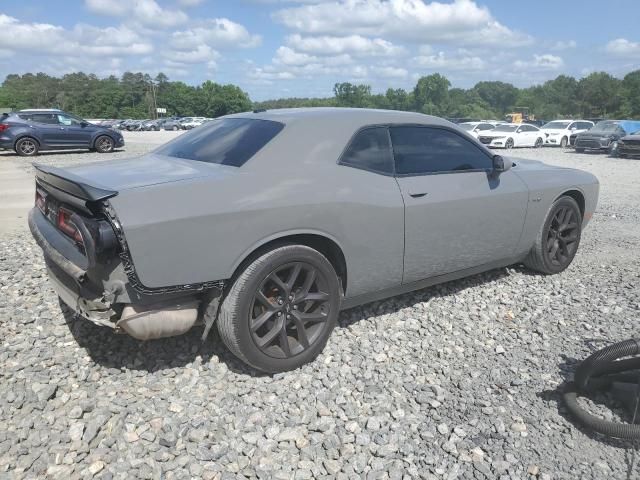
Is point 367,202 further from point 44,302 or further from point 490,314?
point 44,302

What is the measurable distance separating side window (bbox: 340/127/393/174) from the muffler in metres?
1.37

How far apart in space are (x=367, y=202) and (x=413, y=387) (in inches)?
46.6

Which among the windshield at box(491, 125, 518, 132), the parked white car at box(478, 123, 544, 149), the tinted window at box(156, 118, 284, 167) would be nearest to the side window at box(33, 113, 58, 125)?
the tinted window at box(156, 118, 284, 167)

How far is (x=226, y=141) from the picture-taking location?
3.54 m

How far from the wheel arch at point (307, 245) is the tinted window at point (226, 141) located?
54cm

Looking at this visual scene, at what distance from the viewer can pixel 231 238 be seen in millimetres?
2820

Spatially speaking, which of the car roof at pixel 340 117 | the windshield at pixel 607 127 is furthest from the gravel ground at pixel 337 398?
the windshield at pixel 607 127

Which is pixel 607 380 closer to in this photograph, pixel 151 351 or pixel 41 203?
pixel 151 351

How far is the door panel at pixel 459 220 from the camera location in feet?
12.0

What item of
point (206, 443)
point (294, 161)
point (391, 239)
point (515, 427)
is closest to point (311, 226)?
point (294, 161)

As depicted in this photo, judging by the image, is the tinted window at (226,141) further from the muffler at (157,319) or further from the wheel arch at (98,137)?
the wheel arch at (98,137)

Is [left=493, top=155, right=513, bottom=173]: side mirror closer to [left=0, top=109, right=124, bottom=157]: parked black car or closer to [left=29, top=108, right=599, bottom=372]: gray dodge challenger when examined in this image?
[left=29, top=108, right=599, bottom=372]: gray dodge challenger

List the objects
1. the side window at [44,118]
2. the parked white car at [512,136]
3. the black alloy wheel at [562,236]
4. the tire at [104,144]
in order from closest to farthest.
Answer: the black alloy wheel at [562,236] → the side window at [44,118] → the tire at [104,144] → the parked white car at [512,136]

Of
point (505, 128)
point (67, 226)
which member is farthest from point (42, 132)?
point (505, 128)
